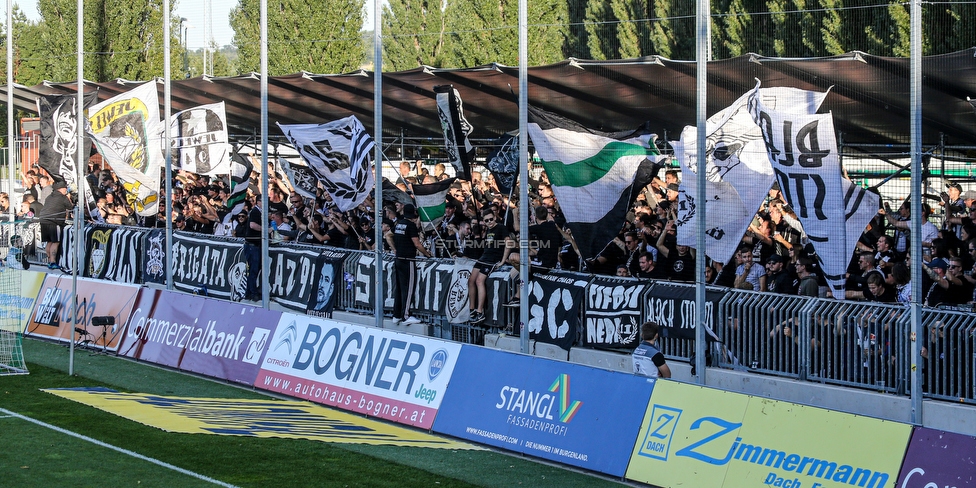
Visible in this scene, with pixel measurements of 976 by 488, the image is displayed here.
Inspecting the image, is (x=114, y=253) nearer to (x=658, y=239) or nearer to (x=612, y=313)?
(x=612, y=313)

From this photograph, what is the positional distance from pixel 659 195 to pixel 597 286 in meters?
5.09

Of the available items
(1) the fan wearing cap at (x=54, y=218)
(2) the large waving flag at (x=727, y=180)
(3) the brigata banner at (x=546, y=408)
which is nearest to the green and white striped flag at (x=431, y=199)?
(3) the brigata banner at (x=546, y=408)

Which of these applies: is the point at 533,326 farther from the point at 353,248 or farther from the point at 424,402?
the point at 353,248

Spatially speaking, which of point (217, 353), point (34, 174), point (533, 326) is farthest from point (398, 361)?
point (34, 174)

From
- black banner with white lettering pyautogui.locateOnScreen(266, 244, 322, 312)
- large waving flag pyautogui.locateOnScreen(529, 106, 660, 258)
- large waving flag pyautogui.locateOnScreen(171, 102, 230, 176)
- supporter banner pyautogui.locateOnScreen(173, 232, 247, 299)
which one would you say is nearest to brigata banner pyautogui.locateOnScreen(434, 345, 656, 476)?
large waving flag pyautogui.locateOnScreen(529, 106, 660, 258)

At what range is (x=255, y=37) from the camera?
48.9 meters

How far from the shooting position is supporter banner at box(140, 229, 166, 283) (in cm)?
2192

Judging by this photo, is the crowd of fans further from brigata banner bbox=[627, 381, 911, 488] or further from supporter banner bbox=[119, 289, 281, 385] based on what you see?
brigata banner bbox=[627, 381, 911, 488]

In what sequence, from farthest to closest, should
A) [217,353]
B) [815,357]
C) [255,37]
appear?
[255,37] → [217,353] → [815,357]

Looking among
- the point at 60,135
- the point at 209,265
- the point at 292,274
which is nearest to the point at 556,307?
the point at 292,274

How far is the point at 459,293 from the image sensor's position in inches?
665

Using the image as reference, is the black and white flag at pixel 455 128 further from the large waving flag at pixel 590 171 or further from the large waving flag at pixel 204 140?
the large waving flag at pixel 204 140

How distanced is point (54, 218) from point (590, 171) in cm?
1572

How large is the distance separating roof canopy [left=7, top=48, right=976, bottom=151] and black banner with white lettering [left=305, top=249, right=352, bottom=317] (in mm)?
3450
